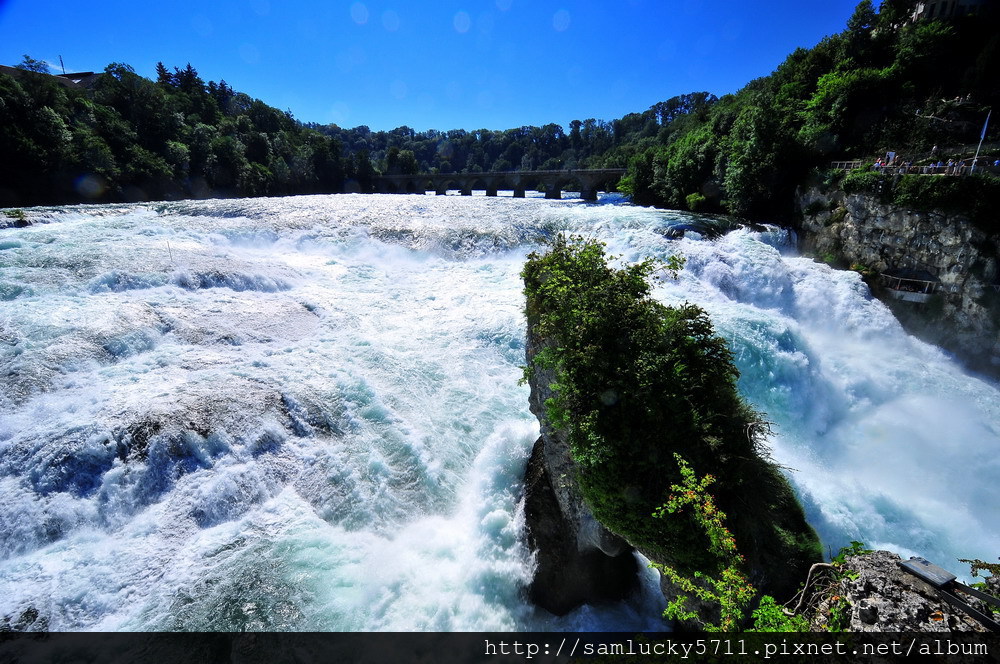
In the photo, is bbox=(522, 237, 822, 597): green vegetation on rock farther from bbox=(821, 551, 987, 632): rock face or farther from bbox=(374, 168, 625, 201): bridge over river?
bbox=(374, 168, 625, 201): bridge over river

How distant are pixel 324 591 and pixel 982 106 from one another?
37.5m

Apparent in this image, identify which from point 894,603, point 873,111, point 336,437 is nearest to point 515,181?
point 873,111

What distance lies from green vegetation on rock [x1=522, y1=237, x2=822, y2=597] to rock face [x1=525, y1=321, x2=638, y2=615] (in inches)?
46.9

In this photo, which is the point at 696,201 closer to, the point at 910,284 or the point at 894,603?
the point at 910,284

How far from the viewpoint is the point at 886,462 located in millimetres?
10922

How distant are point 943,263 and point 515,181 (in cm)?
5586

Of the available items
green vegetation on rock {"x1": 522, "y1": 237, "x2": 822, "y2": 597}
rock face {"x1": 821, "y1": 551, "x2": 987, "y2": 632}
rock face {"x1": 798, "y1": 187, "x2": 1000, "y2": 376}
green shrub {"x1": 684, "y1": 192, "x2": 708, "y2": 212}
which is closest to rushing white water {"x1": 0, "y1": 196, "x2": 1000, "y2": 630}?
rock face {"x1": 798, "y1": 187, "x2": 1000, "y2": 376}

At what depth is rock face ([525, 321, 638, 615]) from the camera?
297 inches

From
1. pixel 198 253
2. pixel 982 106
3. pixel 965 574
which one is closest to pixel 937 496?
pixel 965 574

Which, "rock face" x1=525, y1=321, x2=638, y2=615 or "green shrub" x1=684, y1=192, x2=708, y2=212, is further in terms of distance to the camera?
"green shrub" x1=684, y1=192, x2=708, y2=212

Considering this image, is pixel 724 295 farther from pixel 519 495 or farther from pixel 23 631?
pixel 23 631

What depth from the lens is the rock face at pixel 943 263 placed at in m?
15.6

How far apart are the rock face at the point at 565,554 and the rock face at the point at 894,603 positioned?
3.94 metres

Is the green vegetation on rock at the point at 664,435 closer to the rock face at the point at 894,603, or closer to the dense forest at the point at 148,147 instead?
the rock face at the point at 894,603
